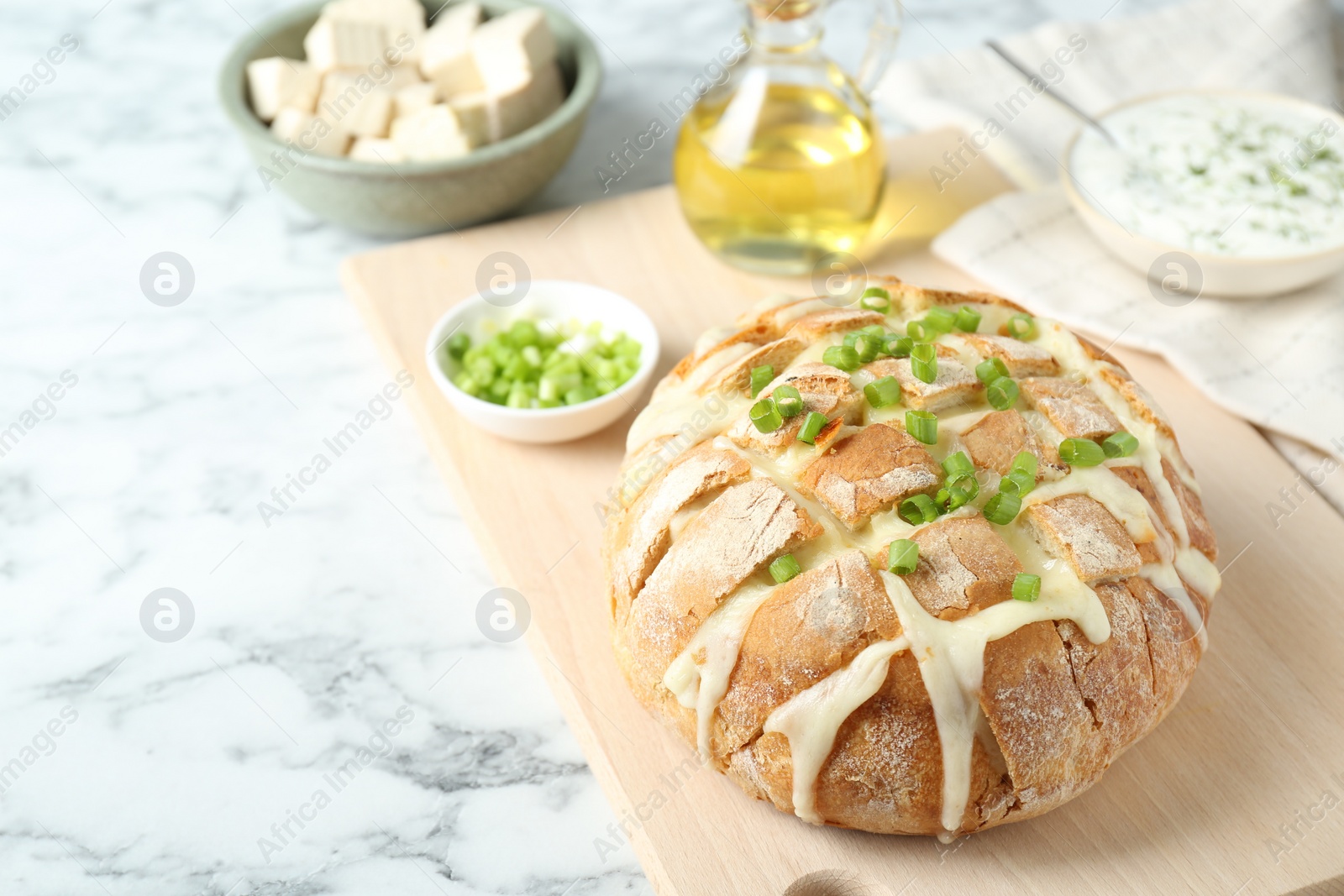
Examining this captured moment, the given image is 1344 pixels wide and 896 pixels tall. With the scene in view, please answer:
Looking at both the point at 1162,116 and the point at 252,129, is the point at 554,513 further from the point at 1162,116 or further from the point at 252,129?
the point at 1162,116

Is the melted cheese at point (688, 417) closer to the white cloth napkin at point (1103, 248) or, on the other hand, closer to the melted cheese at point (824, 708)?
the melted cheese at point (824, 708)

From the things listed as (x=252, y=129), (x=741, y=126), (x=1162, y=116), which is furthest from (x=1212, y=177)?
(x=252, y=129)

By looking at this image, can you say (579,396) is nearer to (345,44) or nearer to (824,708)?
(824,708)

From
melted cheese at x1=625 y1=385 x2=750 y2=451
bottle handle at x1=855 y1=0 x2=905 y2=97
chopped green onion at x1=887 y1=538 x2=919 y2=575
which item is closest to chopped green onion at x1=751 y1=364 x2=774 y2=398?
melted cheese at x1=625 y1=385 x2=750 y2=451

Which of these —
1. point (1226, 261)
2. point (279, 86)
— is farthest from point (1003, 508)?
point (279, 86)

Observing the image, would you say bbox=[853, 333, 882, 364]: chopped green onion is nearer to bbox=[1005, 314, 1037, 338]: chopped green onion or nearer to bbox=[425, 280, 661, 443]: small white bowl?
bbox=[1005, 314, 1037, 338]: chopped green onion
